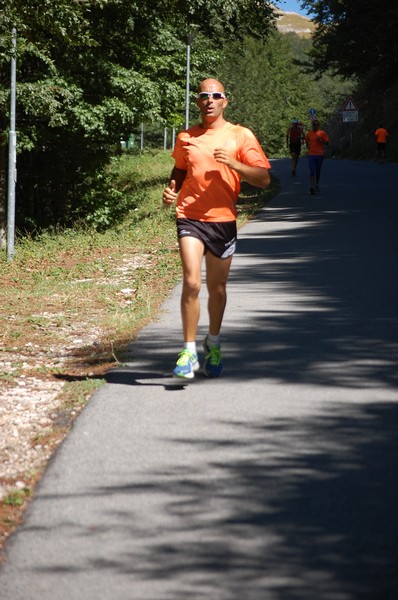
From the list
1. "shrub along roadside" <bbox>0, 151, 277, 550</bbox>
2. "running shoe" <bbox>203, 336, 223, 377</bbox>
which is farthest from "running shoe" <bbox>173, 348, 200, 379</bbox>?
"shrub along roadside" <bbox>0, 151, 277, 550</bbox>

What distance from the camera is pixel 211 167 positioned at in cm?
728

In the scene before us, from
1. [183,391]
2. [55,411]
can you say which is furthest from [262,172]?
[55,411]

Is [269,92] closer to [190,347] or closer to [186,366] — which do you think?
[190,347]

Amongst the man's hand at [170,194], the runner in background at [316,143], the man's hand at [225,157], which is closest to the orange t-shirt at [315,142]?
the runner in background at [316,143]

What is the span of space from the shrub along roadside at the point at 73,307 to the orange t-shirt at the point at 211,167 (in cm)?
133

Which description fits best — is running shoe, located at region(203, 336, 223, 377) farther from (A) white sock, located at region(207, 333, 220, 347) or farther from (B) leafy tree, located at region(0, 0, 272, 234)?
(B) leafy tree, located at region(0, 0, 272, 234)

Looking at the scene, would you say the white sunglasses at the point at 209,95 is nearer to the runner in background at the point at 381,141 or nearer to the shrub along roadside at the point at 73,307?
the shrub along roadside at the point at 73,307

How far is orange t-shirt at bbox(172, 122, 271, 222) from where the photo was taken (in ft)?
23.6

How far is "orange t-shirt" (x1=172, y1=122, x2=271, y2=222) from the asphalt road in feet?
3.73

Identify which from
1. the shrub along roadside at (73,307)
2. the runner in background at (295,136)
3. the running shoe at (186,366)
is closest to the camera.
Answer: the running shoe at (186,366)

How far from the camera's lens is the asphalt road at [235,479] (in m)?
4.15

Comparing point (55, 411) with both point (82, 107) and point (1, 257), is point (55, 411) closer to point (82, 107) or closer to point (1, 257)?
point (1, 257)

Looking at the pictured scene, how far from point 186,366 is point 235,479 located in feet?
6.77

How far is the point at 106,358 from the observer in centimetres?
861
